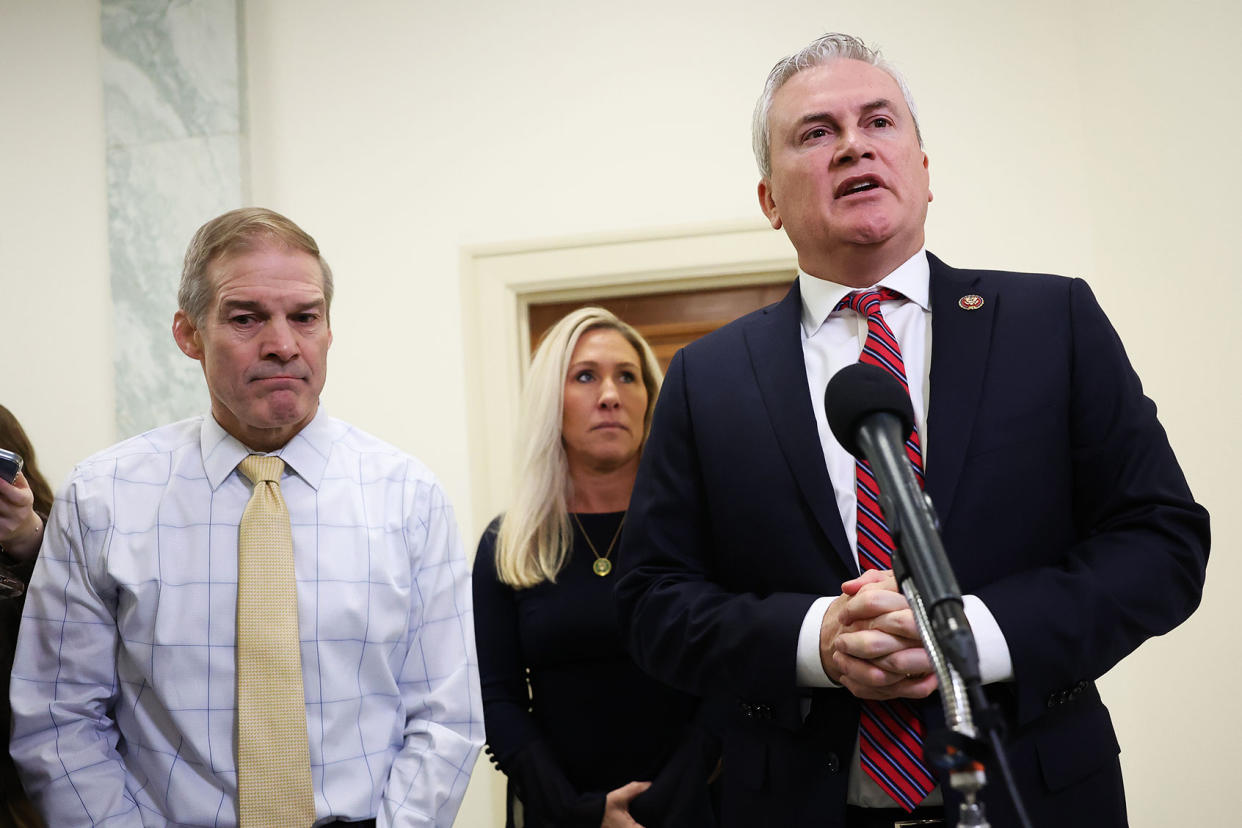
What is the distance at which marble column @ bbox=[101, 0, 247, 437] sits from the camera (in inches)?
137

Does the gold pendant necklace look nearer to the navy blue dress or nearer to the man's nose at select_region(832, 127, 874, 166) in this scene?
the navy blue dress

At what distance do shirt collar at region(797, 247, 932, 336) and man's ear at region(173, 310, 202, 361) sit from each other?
1014mm

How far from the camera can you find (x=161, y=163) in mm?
3553

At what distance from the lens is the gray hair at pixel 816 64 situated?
62.1 inches

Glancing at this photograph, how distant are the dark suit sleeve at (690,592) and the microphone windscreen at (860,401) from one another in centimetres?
38

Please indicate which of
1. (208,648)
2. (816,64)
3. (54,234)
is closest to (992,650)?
(816,64)

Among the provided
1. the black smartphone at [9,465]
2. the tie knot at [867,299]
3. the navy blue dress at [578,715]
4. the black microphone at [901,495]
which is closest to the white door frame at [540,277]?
the navy blue dress at [578,715]

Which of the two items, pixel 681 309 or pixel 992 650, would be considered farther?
pixel 681 309

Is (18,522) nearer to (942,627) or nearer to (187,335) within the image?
(187,335)

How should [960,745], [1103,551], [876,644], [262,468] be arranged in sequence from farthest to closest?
[262,468], [1103,551], [876,644], [960,745]

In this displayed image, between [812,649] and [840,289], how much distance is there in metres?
0.53

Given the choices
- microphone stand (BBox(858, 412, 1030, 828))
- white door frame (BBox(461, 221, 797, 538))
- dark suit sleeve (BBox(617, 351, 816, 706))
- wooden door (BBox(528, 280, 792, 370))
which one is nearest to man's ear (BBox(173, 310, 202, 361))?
dark suit sleeve (BBox(617, 351, 816, 706))

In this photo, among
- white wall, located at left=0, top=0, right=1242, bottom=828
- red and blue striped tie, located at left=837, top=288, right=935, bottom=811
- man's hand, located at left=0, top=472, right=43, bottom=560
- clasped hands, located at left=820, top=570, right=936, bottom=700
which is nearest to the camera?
clasped hands, located at left=820, top=570, right=936, bottom=700

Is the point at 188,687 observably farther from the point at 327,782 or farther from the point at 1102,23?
the point at 1102,23
